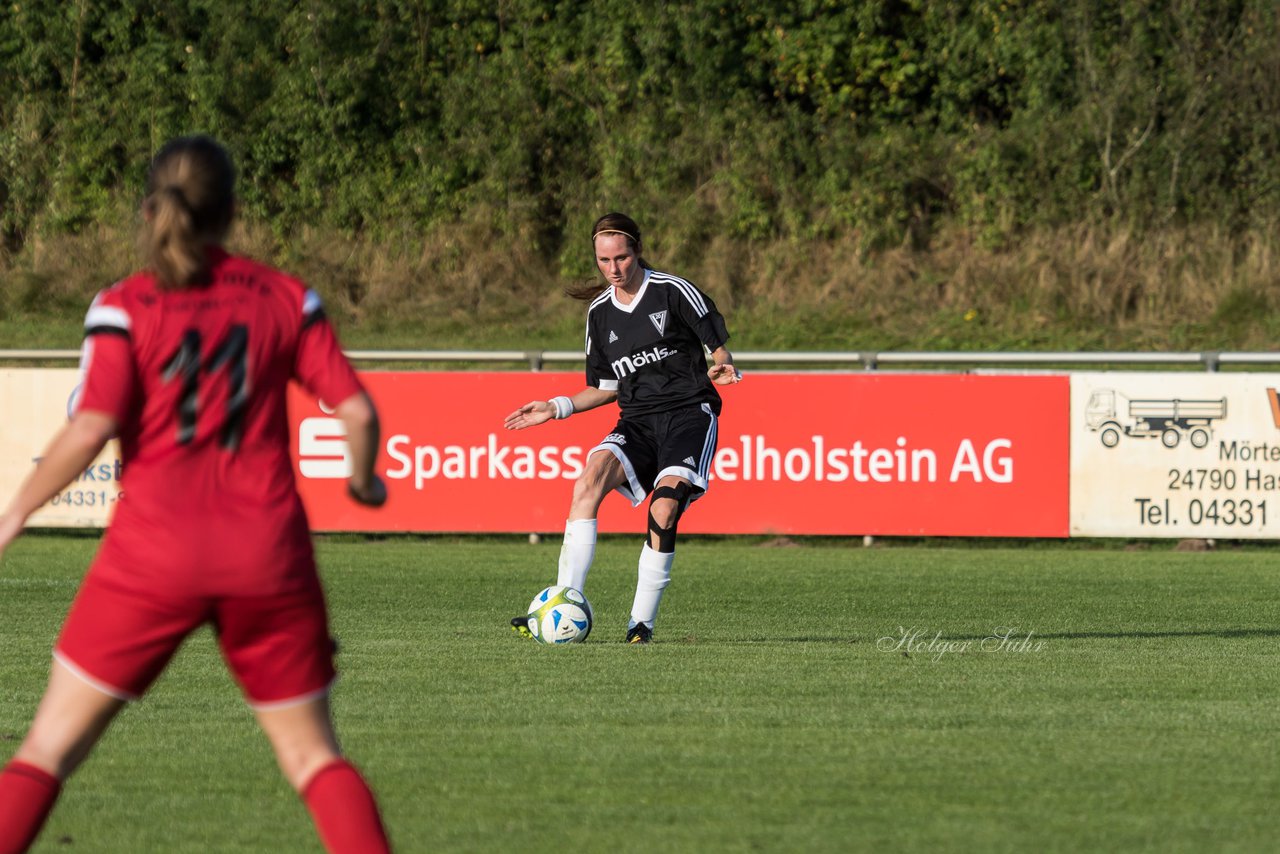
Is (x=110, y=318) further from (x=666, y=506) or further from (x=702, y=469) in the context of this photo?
(x=702, y=469)

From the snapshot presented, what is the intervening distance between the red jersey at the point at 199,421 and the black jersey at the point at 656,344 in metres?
5.74

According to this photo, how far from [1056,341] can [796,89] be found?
6283mm

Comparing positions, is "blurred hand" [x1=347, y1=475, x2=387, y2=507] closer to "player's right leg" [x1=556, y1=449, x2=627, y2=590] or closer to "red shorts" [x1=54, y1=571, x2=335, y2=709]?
"red shorts" [x1=54, y1=571, x2=335, y2=709]

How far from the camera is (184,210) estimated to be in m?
3.87

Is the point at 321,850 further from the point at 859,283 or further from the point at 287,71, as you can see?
the point at 287,71

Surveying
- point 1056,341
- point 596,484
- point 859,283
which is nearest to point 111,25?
point 859,283

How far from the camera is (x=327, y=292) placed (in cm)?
2602

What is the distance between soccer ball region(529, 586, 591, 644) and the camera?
9352mm

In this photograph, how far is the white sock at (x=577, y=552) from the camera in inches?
379

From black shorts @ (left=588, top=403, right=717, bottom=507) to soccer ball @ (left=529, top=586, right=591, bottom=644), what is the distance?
2.25ft

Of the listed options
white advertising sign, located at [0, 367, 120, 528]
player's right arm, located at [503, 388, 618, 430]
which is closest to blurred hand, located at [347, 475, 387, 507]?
player's right arm, located at [503, 388, 618, 430]

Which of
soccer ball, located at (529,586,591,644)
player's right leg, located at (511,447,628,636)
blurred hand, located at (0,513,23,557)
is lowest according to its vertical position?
blurred hand, located at (0,513,23,557)

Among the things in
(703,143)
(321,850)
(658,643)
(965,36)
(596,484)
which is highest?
(965,36)

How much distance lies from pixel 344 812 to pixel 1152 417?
12.2 metres
